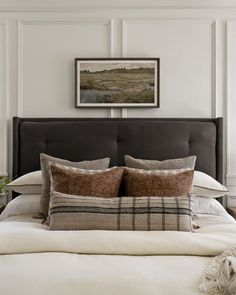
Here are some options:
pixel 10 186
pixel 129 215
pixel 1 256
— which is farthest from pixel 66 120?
pixel 1 256

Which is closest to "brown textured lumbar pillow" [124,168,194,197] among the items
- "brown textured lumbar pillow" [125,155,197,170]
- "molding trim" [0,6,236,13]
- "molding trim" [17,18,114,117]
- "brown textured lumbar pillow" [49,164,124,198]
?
"brown textured lumbar pillow" [49,164,124,198]

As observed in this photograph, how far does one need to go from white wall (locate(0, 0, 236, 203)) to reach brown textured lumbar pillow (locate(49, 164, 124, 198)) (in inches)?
37.8

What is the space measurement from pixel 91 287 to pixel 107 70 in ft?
7.58

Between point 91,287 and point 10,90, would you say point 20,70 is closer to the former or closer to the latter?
point 10,90

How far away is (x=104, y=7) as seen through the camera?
3527 millimetres

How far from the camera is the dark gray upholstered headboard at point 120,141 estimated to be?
3.33 m

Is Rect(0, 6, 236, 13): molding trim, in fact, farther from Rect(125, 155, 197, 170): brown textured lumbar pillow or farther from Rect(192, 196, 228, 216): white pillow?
Rect(192, 196, 228, 216): white pillow

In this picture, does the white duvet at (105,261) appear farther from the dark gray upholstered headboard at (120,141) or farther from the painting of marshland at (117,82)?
the painting of marshland at (117,82)

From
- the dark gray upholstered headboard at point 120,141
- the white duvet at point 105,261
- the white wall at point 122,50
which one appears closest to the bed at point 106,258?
the white duvet at point 105,261

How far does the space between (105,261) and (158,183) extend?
3.18 ft

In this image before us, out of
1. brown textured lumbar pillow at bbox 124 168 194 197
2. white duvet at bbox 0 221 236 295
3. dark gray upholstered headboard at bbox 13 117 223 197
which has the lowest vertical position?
white duvet at bbox 0 221 236 295

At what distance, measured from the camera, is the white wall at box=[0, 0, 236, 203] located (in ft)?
11.5

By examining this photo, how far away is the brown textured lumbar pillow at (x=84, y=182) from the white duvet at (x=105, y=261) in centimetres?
61

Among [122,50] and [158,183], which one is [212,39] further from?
[158,183]
